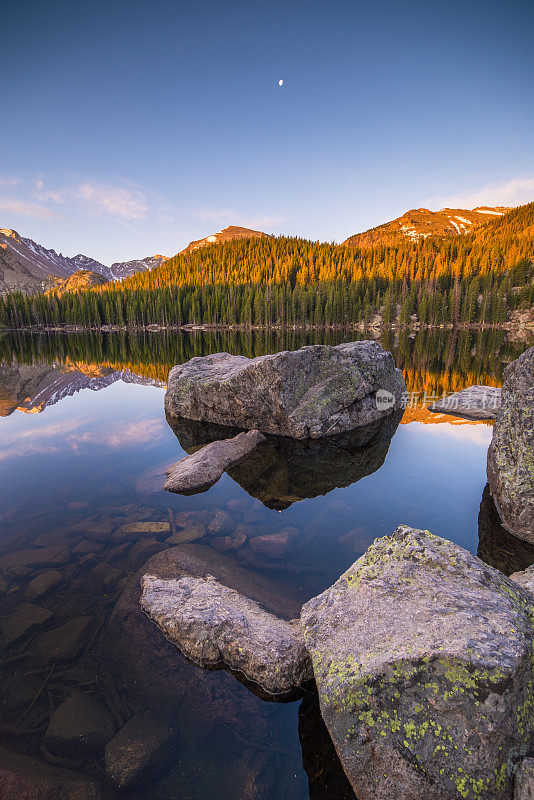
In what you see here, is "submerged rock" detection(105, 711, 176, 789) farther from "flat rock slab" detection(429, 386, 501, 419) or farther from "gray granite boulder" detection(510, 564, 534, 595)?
"flat rock slab" detection(429, 386, 501, 419)

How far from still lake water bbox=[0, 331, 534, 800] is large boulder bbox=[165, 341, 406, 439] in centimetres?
110

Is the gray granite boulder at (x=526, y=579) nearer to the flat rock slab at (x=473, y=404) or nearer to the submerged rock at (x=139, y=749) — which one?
the submerged rock at (x=139, y=749)

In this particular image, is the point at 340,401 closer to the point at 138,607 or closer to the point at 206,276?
the point at 138,607

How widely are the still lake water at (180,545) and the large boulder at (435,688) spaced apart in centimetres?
79

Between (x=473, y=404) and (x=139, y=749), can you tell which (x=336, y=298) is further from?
(x=139, y=749)

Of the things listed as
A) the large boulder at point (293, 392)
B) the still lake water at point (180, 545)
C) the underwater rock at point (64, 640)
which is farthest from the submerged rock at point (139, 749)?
the large boulder at point (293, 392)

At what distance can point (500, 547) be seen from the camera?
6711 mm

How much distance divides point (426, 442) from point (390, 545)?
31.1ft

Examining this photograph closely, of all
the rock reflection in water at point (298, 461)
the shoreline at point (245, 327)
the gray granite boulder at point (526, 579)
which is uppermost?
the shoreline at point (245, 327)

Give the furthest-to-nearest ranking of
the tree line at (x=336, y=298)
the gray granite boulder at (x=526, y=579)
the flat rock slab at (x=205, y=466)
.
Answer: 1. the tree line at (x=336, y=298)
2. the flat rock slab at (x=205, y=466)
3. the gray granite boulder at (x=526, y=579)

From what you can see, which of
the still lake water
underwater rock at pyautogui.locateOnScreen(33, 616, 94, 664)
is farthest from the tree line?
underwater rock at pyautogui.locateOnScreen(33, 616, 94, 664)

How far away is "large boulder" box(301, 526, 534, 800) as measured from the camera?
2.58 metres

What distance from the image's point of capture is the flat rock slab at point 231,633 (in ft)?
13.3

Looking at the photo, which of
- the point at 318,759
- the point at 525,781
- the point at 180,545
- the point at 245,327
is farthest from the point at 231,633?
the point at 245,327
